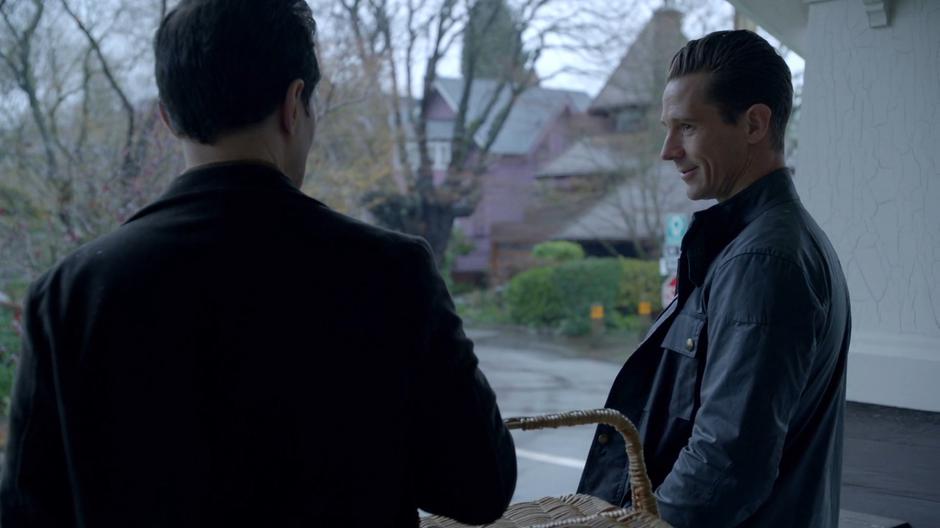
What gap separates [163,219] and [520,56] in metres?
12.5

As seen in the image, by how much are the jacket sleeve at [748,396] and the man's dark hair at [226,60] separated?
61cm

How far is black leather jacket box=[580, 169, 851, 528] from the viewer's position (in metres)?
1.08

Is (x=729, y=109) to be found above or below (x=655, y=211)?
above

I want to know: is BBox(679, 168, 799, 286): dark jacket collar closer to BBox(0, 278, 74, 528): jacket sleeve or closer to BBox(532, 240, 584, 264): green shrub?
BBox(0, 278, 74, 528): jacket sleeve

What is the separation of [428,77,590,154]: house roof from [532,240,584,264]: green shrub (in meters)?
1.49

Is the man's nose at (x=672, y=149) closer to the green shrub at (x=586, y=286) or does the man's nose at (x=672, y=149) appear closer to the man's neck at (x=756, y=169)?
the man's neck at (x=756, y=169)

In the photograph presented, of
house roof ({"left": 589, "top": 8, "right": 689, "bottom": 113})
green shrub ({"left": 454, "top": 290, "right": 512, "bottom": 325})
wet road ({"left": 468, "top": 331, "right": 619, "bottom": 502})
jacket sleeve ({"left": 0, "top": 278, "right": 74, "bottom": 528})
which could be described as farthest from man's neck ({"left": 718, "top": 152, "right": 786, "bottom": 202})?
green shrub ({"left": 454, "top": 290, "right": 512, "bottom": 325})

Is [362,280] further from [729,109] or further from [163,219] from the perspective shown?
[729,109]

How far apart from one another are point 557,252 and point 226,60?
531 inches

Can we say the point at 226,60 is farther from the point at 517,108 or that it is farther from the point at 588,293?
the point at 517,108

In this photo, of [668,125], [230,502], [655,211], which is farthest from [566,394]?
[230,502]

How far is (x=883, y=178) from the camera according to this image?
2.20 metres

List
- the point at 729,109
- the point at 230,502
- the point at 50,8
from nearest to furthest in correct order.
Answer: the point at 230,502
the point at 729,109
the point at 50,8

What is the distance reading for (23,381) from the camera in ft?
2.27
